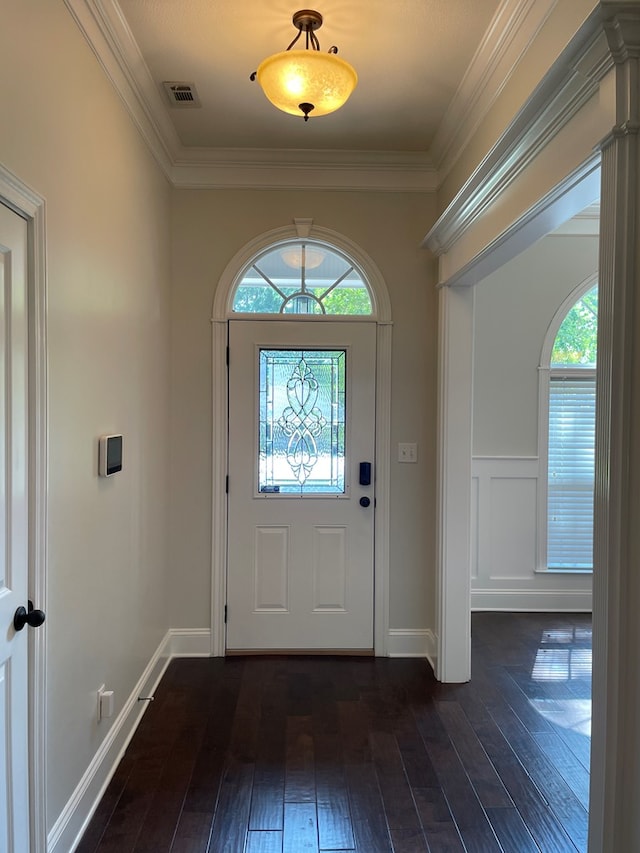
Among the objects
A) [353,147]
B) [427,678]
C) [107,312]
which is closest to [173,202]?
[353,147]

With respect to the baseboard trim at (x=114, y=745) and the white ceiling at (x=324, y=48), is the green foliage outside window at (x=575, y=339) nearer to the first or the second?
the white ceiling at (x=324, y=48)

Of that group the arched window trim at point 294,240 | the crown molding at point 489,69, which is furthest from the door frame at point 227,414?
the crown molding at point 489,69

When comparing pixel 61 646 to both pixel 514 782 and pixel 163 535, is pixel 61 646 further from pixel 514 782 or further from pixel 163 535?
pixel 514 782

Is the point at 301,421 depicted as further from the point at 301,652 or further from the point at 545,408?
the point at 545,408

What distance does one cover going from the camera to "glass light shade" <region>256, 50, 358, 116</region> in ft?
6.22

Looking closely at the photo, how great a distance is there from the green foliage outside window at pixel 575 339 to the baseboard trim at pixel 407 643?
2.25 metres

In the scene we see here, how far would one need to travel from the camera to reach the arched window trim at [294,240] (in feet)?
10.7

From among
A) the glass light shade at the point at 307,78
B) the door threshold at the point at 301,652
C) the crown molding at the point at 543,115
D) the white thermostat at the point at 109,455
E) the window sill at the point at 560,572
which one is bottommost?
the door threshold at the point at 301,652

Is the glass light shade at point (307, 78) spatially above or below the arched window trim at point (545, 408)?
above

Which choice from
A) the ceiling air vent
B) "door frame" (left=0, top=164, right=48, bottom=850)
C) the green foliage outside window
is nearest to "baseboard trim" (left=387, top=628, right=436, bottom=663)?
"door frame" (left=0, top=164, right=48, bottom=850)

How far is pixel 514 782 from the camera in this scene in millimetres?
2207

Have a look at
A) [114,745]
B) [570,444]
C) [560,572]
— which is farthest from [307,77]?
[560,572]

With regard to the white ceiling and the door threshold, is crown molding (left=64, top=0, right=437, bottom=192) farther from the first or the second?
the door threshold

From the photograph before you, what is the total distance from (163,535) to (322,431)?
111 centimetres
